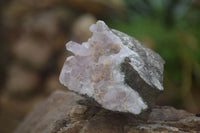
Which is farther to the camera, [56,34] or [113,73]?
[56,34]

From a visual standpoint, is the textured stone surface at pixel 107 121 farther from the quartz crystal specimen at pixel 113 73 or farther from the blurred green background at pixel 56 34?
the blurred green background at pixel 56 34

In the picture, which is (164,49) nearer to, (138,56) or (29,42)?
(29,42)

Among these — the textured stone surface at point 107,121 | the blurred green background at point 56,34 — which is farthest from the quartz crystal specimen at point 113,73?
the blurred green background at point 56,34

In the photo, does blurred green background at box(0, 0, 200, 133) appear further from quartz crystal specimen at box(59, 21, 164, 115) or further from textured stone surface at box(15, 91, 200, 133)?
quartz crystal specimen at box(59, 21, 164, 115)

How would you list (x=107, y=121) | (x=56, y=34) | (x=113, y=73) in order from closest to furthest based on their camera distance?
(x=113, y=73) < (x=107, y=121) < (x=56, y=34)

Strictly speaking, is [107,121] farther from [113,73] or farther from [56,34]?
[56,34]

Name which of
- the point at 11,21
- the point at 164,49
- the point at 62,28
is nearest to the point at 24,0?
the point at 11,21

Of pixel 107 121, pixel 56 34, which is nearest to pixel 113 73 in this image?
pixel 107 121

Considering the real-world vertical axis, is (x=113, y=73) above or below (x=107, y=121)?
above
